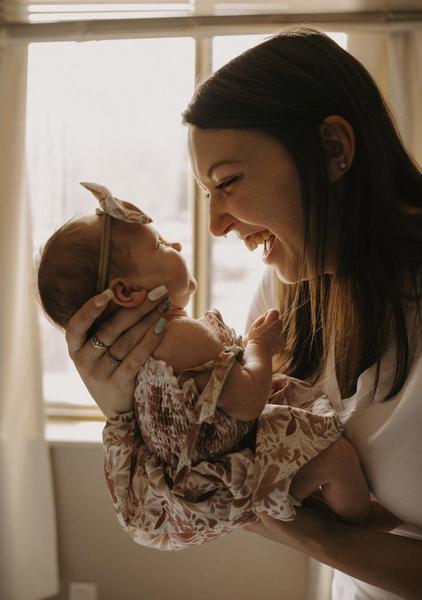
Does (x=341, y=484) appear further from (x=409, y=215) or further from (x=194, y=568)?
(x=194, y=568)

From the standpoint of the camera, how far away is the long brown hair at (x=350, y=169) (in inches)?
44.8

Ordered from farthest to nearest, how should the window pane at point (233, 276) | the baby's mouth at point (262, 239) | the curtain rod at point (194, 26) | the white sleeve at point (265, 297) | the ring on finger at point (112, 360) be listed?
the window pane at point (233, 276), the curtain rod at point (194, 26), the white sleeve at point (265, 297), the baby's mouth at point (262, 239), the ring on finger at point (112, 360)

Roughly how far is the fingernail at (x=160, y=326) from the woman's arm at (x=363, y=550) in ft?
1.50

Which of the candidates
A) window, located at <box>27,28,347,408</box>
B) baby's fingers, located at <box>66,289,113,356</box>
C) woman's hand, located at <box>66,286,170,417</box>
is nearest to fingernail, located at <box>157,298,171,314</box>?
woman's hand, located at <box>66,286,170,417</box>

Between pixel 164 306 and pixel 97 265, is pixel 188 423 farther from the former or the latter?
pixel 97 265

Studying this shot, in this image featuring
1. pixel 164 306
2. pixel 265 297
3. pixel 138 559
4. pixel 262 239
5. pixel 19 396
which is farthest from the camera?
pixel 138 559

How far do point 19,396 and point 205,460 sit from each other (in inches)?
51.5

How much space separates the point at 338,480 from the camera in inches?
44.4

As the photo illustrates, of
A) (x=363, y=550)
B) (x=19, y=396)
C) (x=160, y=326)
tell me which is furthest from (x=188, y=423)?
(x=19, y=396)

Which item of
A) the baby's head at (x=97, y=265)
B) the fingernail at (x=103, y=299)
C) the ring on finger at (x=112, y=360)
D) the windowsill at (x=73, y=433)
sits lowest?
the windowsill at (x=73, y=433)

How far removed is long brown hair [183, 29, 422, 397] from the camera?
1.14 m

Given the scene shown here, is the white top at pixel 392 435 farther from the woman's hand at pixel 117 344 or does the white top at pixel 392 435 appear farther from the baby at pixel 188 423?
the woman's hand at pixel 117 344

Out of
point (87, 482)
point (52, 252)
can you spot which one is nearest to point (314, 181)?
point (52, 252)

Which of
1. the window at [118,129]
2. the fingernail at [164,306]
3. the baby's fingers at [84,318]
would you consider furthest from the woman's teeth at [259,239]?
the window at [118,129]
